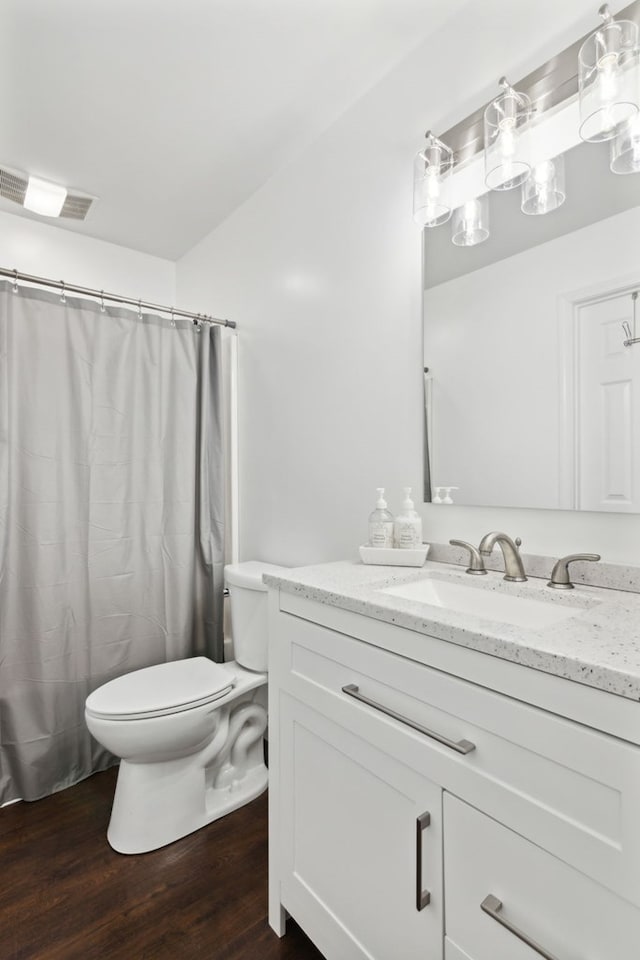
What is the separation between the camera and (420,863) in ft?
2.73

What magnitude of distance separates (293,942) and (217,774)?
0.63 metres

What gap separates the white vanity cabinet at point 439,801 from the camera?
630mm

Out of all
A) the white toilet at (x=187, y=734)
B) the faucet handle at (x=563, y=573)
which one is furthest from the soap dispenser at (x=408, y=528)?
the white toilet at (x=187, y=734)

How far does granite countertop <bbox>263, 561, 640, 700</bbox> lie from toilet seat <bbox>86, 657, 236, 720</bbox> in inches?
23.7

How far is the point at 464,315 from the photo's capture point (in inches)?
54.9

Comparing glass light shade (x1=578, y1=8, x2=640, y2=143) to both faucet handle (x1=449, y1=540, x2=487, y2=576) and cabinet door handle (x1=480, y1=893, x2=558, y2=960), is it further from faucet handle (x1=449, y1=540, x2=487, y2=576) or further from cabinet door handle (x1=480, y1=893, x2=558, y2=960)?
cabinet door handle (x1=480, y1=893, x2=558, y2=960)

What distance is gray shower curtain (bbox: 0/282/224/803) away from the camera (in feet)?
5.96

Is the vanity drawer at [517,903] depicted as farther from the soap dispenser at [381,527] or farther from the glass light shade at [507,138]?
the glass light shade at [507,138]

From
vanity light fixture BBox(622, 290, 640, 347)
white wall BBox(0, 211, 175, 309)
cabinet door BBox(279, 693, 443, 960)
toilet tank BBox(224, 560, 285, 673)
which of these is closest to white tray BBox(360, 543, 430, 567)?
cabinet door BBox(279, 693, 443, 960)

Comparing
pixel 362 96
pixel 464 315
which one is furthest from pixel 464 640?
pixel 362 96

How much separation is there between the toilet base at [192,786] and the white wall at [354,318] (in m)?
0.65

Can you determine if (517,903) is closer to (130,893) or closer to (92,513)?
(130,893)

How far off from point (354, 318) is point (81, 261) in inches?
68.7

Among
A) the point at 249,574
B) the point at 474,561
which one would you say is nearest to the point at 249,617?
the point at 249,574
